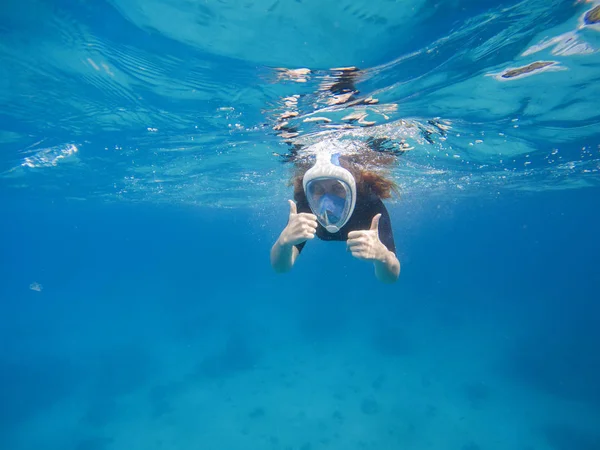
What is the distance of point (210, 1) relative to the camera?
17.5 feet

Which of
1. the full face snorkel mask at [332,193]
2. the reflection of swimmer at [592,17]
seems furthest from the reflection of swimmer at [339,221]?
the reflection of swimmer at [592,17]

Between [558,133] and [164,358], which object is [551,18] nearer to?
[558,133]

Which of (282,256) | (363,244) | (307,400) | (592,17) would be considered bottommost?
(307,400)

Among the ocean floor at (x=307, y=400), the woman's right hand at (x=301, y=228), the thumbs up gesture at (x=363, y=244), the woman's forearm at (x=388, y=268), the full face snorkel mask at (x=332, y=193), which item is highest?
the full face snorkel mask at (x=332, y=193)

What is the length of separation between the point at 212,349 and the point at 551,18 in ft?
93.1

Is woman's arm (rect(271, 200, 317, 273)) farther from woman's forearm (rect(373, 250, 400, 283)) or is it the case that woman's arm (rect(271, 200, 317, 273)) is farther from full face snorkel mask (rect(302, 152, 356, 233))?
woman's forearm (rect(373, 250, 400, 283))

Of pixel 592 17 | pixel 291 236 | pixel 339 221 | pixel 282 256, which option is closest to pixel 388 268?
pixel 339 221

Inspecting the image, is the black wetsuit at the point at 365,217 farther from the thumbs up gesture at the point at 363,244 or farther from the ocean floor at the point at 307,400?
the ocean floor at the point at 307,400

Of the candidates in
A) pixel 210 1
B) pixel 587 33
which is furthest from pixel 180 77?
pixel 587 33

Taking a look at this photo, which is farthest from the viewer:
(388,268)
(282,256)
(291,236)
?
(282,256)

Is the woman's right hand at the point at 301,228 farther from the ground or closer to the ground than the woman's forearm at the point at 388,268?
farther from the ground

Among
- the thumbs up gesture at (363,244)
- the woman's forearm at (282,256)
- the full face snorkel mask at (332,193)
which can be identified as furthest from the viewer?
the woman's forearm at (282,256)

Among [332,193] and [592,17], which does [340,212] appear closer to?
[332,193]

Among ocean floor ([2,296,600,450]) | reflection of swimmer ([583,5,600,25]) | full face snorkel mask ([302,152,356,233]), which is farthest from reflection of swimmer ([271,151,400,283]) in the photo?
ocean floor ([2,296,600,450])
